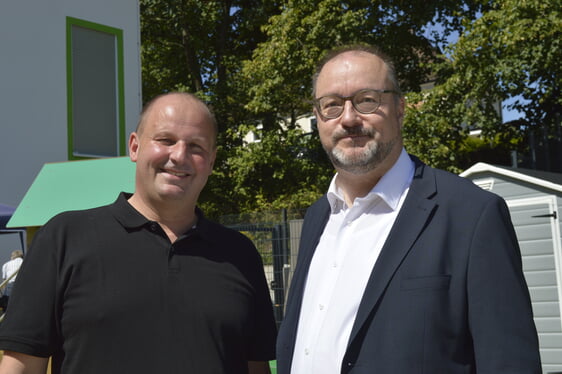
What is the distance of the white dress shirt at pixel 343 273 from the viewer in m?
2.20

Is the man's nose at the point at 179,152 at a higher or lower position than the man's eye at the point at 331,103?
lower

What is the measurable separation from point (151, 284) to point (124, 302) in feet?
0.38

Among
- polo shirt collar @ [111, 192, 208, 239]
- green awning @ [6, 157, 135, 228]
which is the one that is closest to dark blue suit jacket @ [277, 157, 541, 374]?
polo shirt collar @ [111, 192, 208, 239]

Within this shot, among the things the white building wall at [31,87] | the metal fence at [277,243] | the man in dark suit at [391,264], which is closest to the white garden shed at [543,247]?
the metal fence at [277,243]

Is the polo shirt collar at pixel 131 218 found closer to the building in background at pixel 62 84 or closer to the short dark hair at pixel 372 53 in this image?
the short dark hair at pixel 372 53

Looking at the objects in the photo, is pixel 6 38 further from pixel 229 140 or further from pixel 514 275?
pixel 514 275

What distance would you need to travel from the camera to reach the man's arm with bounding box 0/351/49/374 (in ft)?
7.17

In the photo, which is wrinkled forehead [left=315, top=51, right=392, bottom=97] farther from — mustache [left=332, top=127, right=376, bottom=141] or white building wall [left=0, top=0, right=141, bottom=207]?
white building wall [left=0, top=0, right=141, bottom=207]

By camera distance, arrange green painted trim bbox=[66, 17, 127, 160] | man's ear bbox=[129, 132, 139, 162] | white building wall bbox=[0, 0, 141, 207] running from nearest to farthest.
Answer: man's ear bbox=[129, 132, 139, 162], white building wall bbox=[0, 0, 141, 207], green painted trim bbox=[66, 17, 127, 160]

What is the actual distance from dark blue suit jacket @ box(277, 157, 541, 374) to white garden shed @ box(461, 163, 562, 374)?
5.82 meters

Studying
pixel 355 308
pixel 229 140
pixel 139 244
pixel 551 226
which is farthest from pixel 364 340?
pixel 229 140

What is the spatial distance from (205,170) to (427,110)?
44.3 ft

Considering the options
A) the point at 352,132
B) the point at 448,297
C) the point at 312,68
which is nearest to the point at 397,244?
the point at 448,297

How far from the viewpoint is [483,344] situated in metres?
1.84
